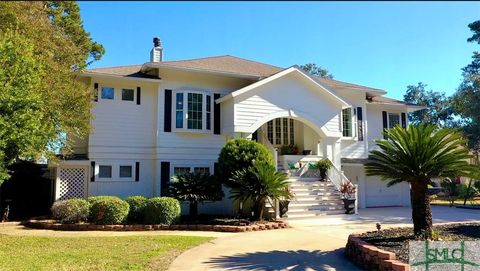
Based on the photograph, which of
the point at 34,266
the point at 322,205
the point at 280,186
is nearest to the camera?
the point at 34,266

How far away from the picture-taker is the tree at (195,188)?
15.1m

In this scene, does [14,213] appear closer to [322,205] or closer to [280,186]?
[280,186]

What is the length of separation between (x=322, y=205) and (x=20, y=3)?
13370 millimetres

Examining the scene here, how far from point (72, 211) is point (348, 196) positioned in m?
10.8

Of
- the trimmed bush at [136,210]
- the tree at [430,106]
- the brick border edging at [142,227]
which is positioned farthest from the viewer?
the tree at [430,106]

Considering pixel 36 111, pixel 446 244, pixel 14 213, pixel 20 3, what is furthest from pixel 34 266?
pixel 14 213

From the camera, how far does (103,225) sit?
1366 cm

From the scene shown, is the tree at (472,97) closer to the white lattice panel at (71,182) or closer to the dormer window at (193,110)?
the dormer window at (193,110)

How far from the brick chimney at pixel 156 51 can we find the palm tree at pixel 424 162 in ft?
44.7

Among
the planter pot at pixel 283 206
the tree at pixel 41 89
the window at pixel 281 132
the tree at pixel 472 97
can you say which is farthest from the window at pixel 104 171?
the tree at pixel 472 97

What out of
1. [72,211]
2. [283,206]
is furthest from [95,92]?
[283,206]

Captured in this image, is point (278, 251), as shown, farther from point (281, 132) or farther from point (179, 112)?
point (281, 132)

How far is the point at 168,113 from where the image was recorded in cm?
1814

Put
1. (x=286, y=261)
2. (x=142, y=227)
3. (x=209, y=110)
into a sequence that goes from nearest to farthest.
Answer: (x=286, y=261), (x=142, y=227), (x=209, y=110)
